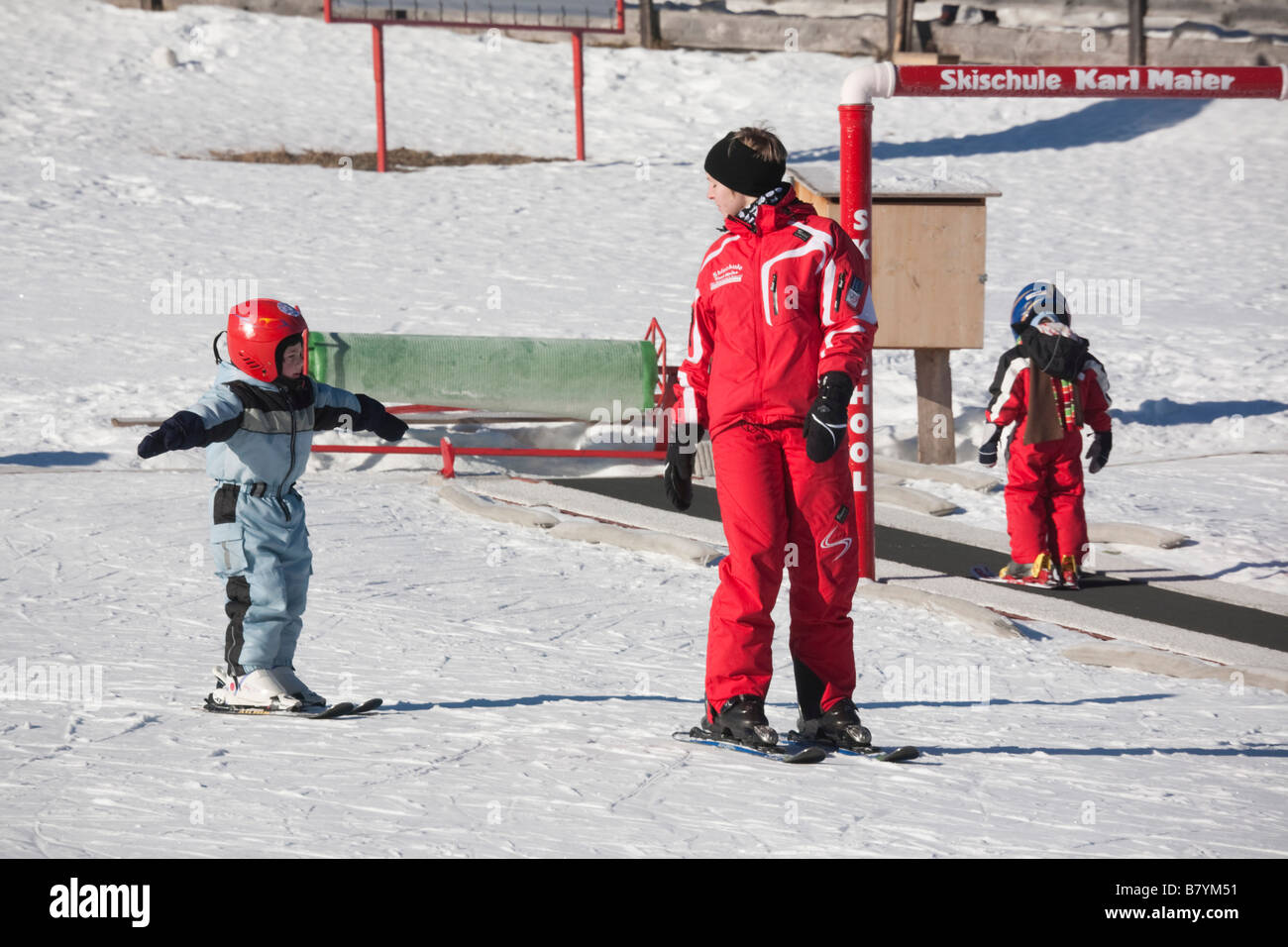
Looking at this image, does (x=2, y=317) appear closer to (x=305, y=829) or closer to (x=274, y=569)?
(x=274, y=569)

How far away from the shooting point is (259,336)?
511 centimetres

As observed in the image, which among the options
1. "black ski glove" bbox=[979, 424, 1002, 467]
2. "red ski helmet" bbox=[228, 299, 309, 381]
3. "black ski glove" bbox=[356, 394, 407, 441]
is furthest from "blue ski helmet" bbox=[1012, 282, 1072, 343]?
"red ski helmet" bbox=[228, 299, 309, 381]

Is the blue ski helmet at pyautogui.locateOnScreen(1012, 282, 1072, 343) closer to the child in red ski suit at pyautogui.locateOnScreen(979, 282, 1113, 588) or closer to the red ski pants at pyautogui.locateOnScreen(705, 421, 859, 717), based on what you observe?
the child in red ski suit at pyautogui.locateOnScreen(979, 282, 1113, 588)

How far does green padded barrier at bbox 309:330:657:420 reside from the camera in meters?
10.1

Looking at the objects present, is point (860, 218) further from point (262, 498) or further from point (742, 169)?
point (262, 498)

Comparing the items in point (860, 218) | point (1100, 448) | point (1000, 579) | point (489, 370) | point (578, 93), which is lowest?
point (1000, 579)

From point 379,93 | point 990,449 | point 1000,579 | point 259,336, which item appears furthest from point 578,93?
point 259,336

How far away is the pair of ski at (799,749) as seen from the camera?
4.71 meters

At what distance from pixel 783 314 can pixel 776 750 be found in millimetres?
1343

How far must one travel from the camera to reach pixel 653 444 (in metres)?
10.7

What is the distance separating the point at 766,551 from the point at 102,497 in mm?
5785

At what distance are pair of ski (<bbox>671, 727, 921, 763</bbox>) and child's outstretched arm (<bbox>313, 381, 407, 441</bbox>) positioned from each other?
150 cm

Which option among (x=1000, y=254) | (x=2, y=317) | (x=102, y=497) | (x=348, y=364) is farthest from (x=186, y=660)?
(x=1000, y=254)

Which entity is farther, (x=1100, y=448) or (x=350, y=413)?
(x=1100, y=448)
